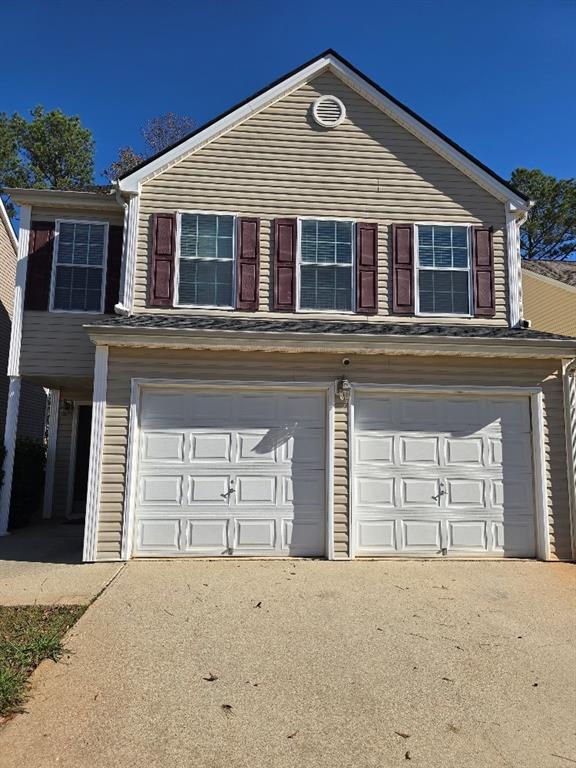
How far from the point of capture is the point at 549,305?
12.9 meters

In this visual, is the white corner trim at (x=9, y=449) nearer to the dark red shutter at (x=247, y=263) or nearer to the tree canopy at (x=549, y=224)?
the dark red shutter at (x=247, y=263)

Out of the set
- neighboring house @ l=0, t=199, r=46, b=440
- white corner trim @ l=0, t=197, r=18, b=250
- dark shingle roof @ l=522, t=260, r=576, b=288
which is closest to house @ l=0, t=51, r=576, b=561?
neighboring house @ l=0, t=199, r=46, b=440

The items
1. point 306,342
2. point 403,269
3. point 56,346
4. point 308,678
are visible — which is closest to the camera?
point 308,678

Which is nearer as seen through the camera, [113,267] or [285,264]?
[285,264]

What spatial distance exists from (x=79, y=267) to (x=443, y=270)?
6.59 meters

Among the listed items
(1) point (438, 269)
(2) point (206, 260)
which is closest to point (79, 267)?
(2) point (206, 260)

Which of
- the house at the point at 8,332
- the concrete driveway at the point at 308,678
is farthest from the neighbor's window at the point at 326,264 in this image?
the house at the point at 8,332

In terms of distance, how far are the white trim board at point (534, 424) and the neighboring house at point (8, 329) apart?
9.59 metres

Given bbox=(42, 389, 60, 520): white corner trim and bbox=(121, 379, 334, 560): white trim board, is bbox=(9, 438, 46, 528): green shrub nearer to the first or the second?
bbox=(42, 389, 60, 520): white corner trim

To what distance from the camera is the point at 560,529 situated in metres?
7.67

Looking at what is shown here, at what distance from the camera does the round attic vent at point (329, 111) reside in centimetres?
917

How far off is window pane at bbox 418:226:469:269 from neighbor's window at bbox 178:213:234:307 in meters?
3.37

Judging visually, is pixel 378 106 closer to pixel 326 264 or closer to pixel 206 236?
pixel 326 264

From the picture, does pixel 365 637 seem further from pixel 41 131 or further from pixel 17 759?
pixel 41 131
